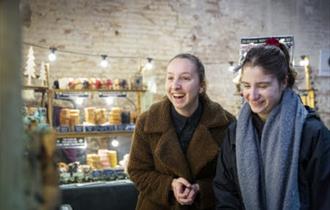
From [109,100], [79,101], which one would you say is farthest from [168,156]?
[109,100]

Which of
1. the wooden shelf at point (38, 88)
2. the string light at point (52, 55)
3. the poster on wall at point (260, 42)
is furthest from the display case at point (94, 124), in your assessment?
the poster on wall at point (260, 42)

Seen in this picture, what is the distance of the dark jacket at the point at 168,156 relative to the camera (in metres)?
2.13

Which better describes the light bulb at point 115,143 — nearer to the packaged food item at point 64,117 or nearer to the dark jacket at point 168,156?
the packaged food item at point 64,117

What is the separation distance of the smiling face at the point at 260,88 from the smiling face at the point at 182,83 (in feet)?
1.20

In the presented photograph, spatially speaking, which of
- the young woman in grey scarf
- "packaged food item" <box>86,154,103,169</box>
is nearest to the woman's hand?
the young woman in grey scarf

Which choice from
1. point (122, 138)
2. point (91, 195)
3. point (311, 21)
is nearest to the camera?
point (91, 195)

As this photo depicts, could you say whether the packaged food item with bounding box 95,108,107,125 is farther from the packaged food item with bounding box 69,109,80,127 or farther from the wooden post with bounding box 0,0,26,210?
the wooden post with bounding box 0,0,26,210

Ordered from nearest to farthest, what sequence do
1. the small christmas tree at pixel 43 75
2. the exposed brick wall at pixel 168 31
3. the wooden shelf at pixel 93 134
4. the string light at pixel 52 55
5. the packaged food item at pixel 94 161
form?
the small christmas tree at pixel 43 75 < the wooden shelf at pixel 93 134 < the packaged food item at pixel 94 161 < the string light at pixel 52 55 < the exposed brick wall at pixel 168 31

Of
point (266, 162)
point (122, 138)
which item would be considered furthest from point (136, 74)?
point (266, 162)

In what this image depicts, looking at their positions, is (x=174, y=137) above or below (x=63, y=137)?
above

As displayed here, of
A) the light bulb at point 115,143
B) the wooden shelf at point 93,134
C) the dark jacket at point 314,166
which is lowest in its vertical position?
the light bulb at point 115,143

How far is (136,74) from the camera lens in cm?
614

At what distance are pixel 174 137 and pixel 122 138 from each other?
3.99 m

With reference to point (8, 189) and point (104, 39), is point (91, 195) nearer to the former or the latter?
point (8, 189)
